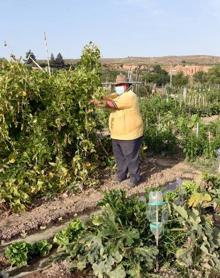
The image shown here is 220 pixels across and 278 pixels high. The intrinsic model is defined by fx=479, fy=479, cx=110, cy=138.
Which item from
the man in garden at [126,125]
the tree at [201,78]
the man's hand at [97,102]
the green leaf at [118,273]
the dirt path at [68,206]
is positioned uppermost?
the man's hand at [97,102]

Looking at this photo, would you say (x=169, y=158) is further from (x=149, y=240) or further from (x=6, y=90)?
(x=149, y=240)

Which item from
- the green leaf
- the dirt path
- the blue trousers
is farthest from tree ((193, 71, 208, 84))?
the green leaf

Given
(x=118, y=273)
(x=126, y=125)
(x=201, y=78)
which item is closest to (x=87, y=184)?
(x=126, y=125)

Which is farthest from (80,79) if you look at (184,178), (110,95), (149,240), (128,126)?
(149,240)

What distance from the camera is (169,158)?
368 inches

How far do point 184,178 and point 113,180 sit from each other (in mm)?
1220

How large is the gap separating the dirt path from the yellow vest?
2.60 feet

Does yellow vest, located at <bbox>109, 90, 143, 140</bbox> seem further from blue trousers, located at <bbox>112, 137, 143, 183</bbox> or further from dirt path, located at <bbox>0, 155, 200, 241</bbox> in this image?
dirt path, located at <bbox>0, 155, 200, 241</bbox>

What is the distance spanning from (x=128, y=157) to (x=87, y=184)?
0.73 meters

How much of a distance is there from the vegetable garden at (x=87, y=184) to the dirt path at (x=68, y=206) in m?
0.16

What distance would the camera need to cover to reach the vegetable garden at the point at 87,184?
4.21 metres

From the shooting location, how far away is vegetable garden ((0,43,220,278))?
4.21 m

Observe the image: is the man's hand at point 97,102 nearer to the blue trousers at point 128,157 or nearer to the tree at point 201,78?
the blue trousers at point 128,157

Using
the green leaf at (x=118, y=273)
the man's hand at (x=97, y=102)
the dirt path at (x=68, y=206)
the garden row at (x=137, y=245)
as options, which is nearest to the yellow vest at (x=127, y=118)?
the man's hand at (x=97, y=102)
